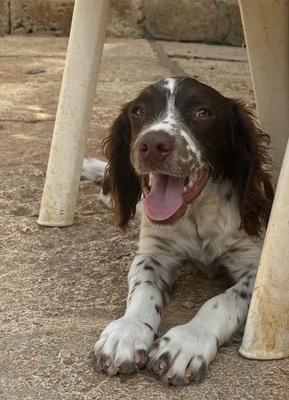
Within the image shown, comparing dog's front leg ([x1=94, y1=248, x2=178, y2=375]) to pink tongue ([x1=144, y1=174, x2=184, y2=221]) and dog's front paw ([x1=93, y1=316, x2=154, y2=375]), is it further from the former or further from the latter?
pink tongue ([x1=144, y1=174, x2=184, y2=221])

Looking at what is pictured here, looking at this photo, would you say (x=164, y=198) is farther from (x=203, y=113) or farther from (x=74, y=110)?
(x=74, y=110)

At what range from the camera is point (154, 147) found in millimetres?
2844

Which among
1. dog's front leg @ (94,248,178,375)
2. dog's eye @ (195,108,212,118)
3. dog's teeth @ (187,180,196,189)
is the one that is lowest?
dog's front leg @ (94,248,178,375)

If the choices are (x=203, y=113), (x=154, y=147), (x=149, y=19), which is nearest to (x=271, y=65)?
(x=203, y=113)

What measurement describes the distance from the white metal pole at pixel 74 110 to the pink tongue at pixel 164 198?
2.39ft

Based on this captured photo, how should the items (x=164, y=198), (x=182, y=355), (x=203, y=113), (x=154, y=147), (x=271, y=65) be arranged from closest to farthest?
(x=182, y=355) < (x=154, y=147) < (x=164, y=198) < (x=203, y=113) < (x=271, y=65)

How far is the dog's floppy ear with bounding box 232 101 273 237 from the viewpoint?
3.09 metres

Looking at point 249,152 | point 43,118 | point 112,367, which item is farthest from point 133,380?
point 43,118

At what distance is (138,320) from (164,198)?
18.0 inches

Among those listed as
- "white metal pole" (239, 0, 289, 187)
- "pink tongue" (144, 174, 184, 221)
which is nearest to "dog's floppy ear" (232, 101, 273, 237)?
"pink tongue" (144, 174, 184, 221)

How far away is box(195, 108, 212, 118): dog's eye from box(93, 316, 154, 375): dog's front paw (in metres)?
0.86

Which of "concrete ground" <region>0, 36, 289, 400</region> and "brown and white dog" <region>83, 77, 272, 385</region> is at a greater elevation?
"brown and white dog" <region>83, 77, 272, 385</region>

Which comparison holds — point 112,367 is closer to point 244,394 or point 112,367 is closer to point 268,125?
point 244,394

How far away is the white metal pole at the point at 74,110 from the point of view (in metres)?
3.53
